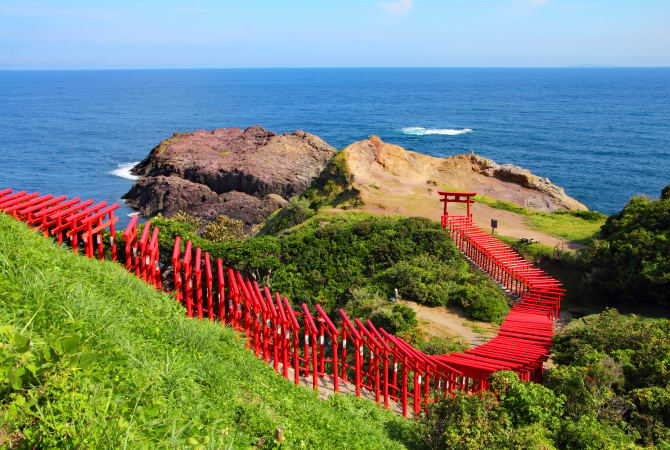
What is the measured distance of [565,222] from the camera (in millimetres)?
28984

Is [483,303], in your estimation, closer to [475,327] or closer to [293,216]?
[475,327]

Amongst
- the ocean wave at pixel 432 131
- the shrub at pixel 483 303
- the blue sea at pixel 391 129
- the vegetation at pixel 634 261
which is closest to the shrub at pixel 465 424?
the shrub at pixel 483 303

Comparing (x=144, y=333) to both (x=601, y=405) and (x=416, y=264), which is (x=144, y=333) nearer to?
(x=601, y=405)

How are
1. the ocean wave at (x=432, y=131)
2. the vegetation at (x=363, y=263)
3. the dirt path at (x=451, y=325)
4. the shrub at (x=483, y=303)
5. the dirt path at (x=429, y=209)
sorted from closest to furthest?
the dirt path at (x=451, y=325), the shrub at (x=483, y=303), the vegetation at (x=363, y=263), the dirt path at (x=429, y=209), the ocean wave at (x=432, y=131)

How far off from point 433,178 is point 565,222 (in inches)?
559

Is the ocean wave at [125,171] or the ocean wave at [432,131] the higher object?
the ocean wave at [432,131]

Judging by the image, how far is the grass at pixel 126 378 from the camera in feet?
18.2

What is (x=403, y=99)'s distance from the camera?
170500 mm

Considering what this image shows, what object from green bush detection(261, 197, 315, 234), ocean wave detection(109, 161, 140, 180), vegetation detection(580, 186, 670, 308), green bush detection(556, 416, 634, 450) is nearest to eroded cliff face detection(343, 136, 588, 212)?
green bush detection(261, 197, 315, 234)

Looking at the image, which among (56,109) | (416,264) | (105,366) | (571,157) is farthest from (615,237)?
(56,109)

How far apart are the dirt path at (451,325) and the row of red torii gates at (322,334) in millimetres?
918

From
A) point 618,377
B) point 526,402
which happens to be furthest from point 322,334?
point 618,377

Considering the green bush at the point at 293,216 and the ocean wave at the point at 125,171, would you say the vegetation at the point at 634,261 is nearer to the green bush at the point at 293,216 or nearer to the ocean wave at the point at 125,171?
the green bush at the point at 293,216

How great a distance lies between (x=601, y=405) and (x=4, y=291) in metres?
10.4
